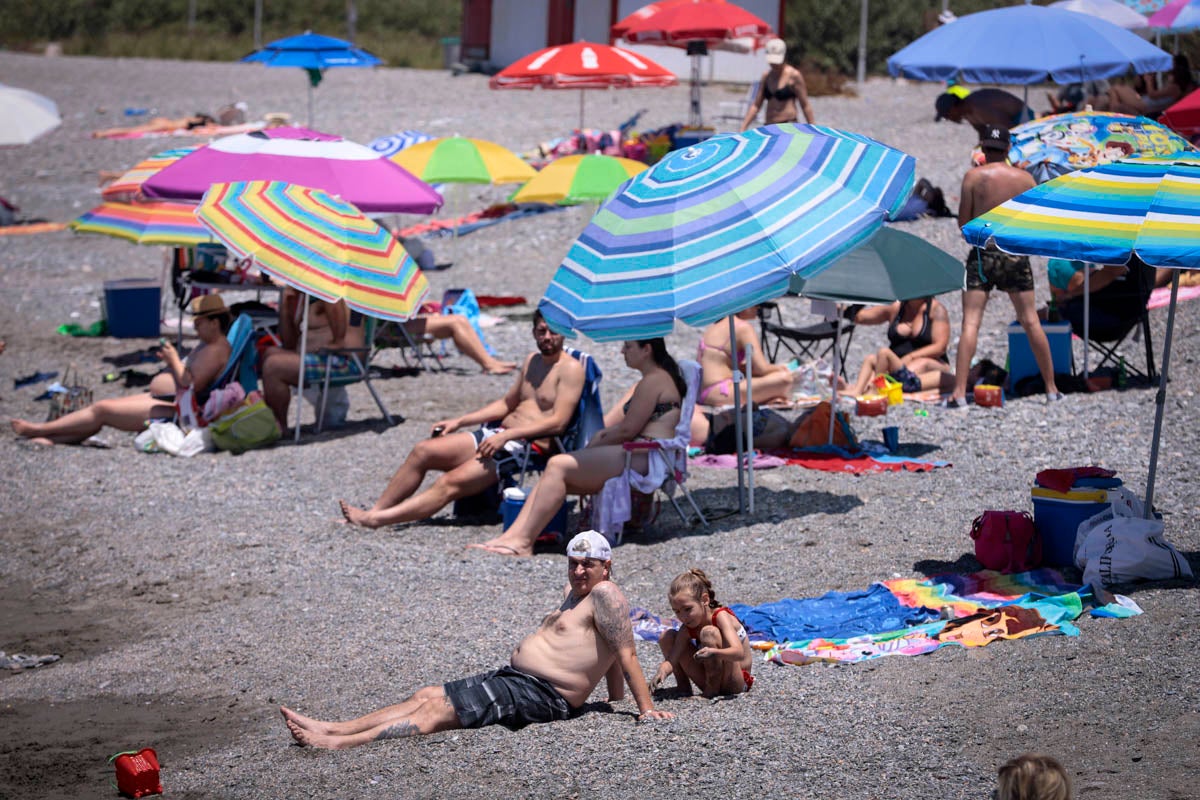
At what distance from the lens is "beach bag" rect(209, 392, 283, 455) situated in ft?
30.7

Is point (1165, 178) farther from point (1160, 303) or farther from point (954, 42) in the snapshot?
point (954, 42)

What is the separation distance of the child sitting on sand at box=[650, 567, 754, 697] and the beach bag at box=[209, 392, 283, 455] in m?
4.77

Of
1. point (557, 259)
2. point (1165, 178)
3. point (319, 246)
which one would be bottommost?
point (557, 259)

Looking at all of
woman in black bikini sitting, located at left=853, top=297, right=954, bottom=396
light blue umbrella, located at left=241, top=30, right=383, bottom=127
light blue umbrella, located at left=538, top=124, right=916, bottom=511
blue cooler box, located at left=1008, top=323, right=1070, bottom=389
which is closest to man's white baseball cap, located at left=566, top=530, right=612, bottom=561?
light blue umbrella, located at left=538, top=124, right=916, bottom=511

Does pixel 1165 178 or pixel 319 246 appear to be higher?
pixel 1165 178

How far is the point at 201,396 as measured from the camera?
949 centimetres

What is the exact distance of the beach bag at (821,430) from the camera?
8.80 metres

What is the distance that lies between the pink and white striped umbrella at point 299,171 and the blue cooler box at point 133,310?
99.7 inches

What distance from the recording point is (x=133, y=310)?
1302 centimetres

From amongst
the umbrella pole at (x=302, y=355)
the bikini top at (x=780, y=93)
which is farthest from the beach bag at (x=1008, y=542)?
the bikini top at (x=780, y=93)

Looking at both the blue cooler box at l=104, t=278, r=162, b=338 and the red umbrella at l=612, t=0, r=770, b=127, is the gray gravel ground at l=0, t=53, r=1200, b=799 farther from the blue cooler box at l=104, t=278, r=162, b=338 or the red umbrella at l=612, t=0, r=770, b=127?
the red umbrella at l=612, t=0, r=770, b=127

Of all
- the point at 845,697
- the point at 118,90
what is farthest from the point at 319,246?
the point at 118,90

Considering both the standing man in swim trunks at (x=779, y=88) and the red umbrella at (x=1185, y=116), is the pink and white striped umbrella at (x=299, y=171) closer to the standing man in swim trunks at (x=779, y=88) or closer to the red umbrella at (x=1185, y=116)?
the standing man in swim trunks at (x=779, y=88)

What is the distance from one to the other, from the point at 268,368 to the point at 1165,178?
602cm
